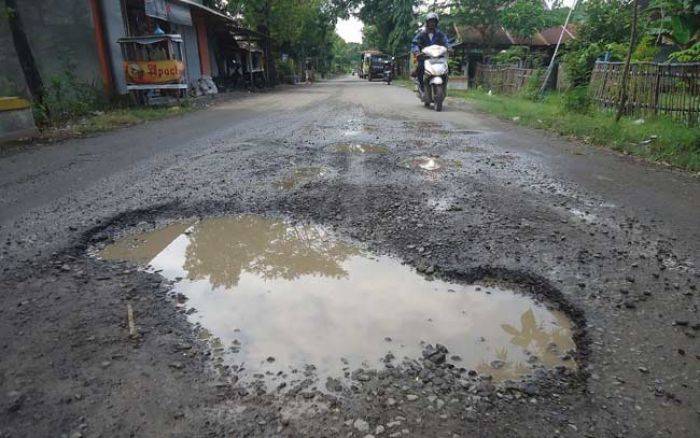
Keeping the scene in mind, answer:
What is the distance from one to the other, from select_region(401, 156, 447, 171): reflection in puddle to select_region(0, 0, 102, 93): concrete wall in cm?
947

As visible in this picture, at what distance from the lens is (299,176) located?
14.0 ft

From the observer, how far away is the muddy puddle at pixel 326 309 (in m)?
1.83

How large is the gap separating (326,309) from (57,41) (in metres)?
12.2

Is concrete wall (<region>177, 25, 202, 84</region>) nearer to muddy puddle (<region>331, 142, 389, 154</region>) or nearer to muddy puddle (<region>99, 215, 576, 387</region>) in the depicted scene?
muddy puddle (<region>331, 142, 389, 154</region>)

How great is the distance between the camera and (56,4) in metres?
11.1

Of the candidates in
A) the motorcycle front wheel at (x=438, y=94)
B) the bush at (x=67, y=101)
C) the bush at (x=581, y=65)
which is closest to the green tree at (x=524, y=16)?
the bush at (x=581, y=65)

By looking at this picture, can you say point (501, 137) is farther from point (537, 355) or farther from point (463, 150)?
point (537, 355)

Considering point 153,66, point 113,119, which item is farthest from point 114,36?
point 113,119

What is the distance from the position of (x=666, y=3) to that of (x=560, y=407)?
1038 cm

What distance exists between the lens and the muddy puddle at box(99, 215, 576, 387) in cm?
183

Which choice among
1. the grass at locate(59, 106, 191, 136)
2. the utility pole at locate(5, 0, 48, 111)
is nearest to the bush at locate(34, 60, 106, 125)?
the utility pole at locate(5, 0, 48, 111)

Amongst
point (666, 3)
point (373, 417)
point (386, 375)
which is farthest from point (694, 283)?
point (666, 3)

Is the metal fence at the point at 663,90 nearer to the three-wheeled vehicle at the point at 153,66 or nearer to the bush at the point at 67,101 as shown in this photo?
the three-wheeled vehicle at the point at 153,66

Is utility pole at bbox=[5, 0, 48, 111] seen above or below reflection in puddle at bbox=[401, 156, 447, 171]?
above
